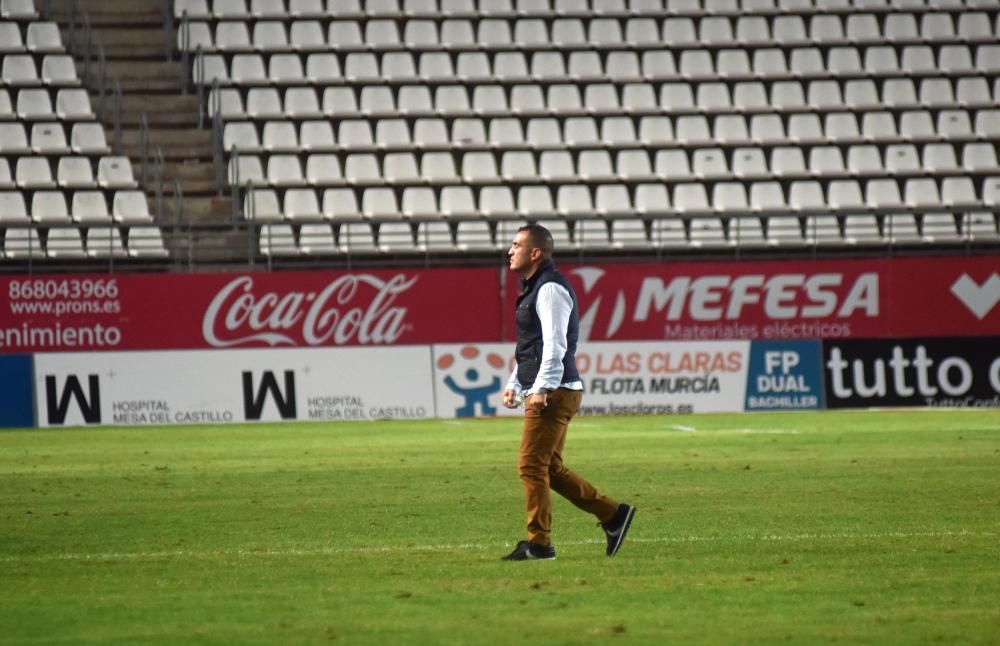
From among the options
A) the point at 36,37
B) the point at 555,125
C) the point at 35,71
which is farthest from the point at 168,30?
the point at 555,125

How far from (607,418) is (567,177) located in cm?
708

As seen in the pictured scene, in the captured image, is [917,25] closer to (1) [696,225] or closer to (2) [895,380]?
(1) [696,225]

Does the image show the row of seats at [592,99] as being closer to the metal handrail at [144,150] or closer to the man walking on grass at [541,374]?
the metal handrail at [144,150]

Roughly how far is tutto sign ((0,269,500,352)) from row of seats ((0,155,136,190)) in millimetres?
3866

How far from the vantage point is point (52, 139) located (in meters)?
31.9

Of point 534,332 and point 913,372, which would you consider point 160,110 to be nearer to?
point 913,372

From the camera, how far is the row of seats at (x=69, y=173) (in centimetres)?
3117

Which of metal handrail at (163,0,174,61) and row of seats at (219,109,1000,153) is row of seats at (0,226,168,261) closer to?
row of seats at (219,109,1000,153)

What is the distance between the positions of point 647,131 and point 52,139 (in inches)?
499

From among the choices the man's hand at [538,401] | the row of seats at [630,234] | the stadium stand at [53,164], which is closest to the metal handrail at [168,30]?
the stadium stand at [53,164]

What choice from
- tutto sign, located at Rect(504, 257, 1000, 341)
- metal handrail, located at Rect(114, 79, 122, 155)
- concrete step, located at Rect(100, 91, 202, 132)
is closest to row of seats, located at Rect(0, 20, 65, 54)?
concrete step, located at Rect(100, 91, 202, 132)

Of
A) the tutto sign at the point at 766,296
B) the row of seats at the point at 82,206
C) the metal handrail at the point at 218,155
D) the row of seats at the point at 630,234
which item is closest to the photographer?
the tutto sign at the point at 766,296

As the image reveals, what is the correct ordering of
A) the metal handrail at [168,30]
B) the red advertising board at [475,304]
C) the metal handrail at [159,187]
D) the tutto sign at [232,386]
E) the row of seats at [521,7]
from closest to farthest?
the tutto sign at [232,386], the red advertising board at [475,304], the metal handrail at [159,187], the metal handrail at [168,30], the row of seats at [521,7]

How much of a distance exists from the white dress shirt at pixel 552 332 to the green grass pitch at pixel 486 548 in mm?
1168
